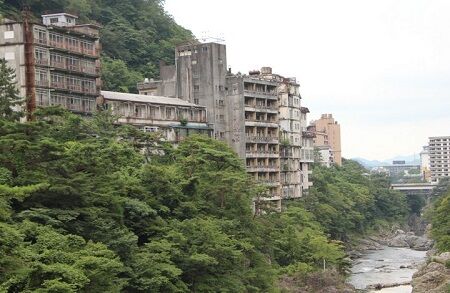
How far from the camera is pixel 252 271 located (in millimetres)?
45469

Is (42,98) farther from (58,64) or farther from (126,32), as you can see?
(126,32)

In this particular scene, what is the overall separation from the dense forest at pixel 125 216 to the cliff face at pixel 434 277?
25.3 ft

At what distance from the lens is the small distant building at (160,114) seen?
57.0 metres

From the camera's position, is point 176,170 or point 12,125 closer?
point 12,125

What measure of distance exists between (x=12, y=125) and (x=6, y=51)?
54.2ft

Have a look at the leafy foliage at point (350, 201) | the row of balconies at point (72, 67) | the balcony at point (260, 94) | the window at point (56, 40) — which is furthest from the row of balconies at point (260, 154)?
→ the window at point (56, 40)

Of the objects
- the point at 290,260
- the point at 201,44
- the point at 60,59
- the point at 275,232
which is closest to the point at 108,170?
the point at 60,59

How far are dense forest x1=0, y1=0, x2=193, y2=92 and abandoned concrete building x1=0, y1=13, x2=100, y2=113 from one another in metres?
20.2

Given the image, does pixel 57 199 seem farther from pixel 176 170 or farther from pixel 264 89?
pixel 264 89

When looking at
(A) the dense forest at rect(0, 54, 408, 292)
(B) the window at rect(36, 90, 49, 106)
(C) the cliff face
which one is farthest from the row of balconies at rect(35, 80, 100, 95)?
(C) the cliff face

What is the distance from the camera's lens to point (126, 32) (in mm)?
91188

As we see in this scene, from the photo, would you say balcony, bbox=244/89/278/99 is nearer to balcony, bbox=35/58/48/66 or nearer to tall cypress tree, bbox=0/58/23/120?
balcony, bbox=35/58/48/66

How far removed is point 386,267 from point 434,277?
18320 millimetres

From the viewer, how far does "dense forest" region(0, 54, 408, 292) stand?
2811 cm
